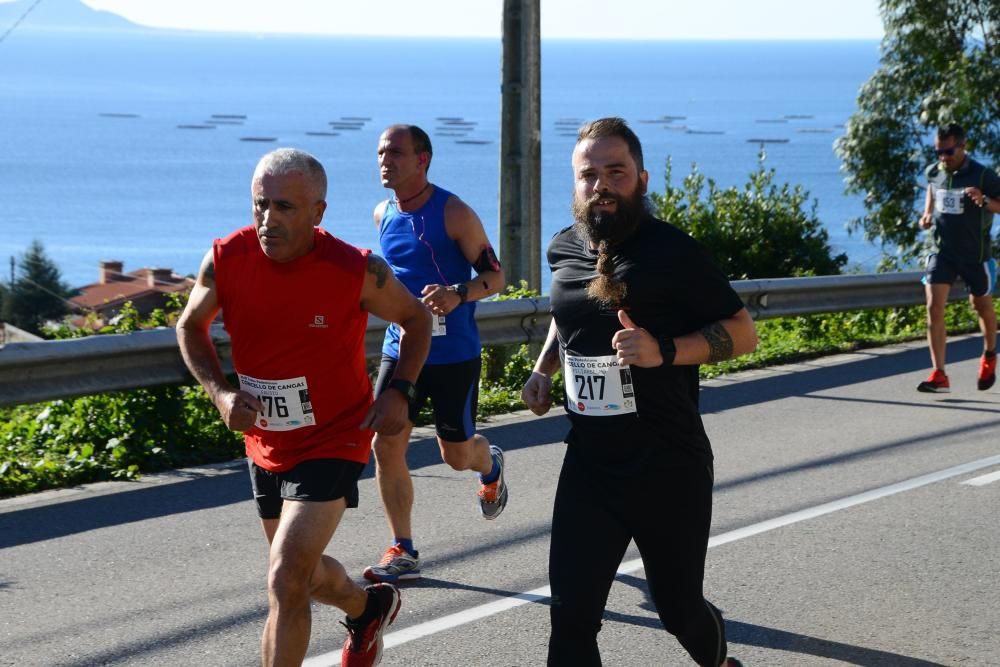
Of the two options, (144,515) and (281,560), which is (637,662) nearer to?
(281,560)

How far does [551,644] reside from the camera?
4121mm

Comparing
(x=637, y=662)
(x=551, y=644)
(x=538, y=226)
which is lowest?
(x=637, y=662)

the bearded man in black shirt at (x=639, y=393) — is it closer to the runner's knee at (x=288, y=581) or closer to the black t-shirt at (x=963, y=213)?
the runner's knee at (x=288, y=581)

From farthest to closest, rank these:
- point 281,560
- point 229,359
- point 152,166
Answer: point 152,166
point 229,359
point 281,560

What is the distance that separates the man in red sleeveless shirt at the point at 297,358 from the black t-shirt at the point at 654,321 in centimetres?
72

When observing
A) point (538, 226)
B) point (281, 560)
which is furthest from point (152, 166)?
point (281, 560)

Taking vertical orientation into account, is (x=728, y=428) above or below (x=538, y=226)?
below

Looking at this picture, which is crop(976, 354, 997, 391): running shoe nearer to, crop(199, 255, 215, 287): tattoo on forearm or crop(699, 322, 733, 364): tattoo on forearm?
crop(699, 322, 733, 364): tattoo on forearm

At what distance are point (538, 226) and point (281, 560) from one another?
7949 millimetres

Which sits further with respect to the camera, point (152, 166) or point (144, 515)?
point (152, 166)

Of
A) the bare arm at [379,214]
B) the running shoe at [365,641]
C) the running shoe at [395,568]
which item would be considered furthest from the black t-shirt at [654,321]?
the bare arm at [379,214]

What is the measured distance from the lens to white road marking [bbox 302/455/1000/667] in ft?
17.9

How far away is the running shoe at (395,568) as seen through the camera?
612 centimetres

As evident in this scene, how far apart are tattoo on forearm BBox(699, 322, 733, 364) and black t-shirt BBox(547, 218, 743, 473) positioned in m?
0.04
